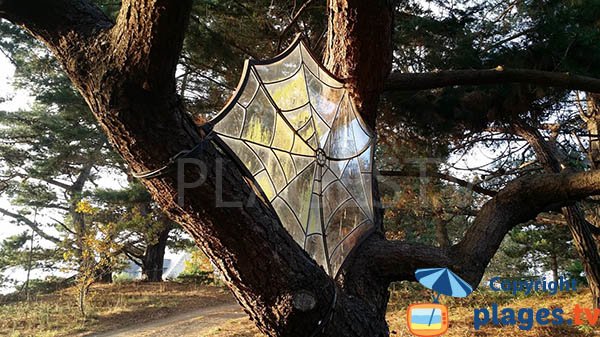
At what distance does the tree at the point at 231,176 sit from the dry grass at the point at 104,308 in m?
5.83

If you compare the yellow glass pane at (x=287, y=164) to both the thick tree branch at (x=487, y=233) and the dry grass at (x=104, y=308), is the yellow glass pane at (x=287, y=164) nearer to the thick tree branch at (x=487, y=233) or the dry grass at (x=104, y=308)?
the thick tree branch at (x=487, y=233)

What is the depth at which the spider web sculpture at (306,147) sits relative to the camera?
1.74m

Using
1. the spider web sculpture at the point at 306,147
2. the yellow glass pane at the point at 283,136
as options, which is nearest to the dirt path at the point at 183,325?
the spider web sculpture at the point at 306,147

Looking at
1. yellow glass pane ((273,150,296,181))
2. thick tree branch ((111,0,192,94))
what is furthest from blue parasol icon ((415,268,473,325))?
thick tree branch ((111,0,192,94))

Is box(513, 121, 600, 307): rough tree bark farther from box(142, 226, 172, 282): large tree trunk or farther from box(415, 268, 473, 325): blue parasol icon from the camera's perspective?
box(142, 226, 172, 282): large tree trunk

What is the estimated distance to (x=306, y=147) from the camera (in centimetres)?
212

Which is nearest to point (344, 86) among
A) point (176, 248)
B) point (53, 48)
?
point (53, 48)

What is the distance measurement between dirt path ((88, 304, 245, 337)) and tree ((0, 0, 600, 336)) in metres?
4.34

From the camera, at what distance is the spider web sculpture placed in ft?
5.71

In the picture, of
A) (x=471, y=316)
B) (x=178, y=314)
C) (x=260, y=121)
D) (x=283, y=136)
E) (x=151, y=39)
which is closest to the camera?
(x=151, y=39)

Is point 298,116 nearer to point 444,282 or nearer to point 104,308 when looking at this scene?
point 444,282

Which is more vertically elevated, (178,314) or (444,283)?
(444,283)

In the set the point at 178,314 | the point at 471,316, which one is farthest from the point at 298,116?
the point at 178,314

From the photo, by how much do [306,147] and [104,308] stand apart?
721 cm
